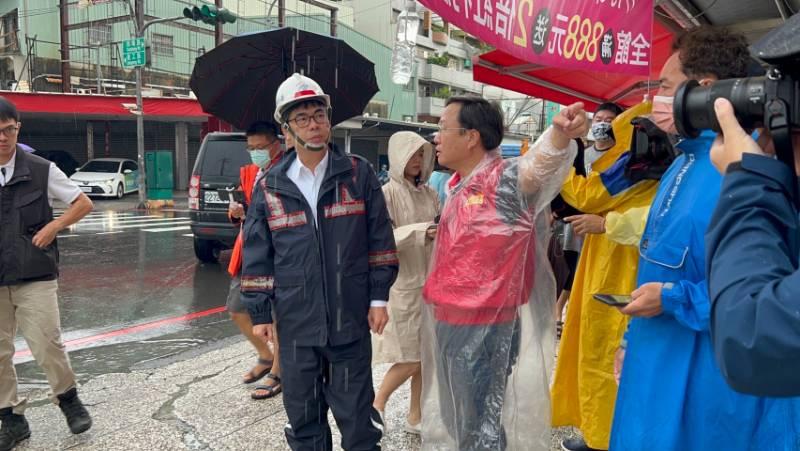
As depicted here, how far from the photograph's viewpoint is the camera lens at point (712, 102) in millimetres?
1090

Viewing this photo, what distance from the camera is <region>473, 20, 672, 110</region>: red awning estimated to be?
554cm

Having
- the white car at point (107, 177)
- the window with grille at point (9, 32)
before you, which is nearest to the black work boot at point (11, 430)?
the white car at point (107, 177)

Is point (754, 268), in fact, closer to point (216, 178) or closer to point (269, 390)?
point (269, 390)

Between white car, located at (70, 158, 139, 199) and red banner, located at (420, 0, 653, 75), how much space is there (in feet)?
63.3

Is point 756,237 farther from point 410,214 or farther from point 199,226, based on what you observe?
point 199,226

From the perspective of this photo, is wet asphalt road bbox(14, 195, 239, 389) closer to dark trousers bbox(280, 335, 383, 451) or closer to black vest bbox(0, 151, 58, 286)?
black vest bbox(0, 151, 58, 286)

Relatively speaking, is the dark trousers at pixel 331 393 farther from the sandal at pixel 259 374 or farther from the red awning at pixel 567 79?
the red awning at pixel 567 79

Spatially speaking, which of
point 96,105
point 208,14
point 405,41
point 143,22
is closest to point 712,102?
point 405,41

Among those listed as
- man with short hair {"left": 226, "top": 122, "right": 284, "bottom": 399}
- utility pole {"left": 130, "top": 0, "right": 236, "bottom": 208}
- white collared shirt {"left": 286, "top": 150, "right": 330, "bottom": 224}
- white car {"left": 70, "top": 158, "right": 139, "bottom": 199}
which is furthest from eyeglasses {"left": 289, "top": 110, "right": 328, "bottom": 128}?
white car {"left": 70, "top": 158, "right": 139, "bottom": 199}

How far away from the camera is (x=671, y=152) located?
233 cm

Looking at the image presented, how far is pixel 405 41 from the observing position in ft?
21.2

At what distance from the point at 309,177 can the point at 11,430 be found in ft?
7.06

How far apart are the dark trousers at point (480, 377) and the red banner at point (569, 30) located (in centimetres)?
143

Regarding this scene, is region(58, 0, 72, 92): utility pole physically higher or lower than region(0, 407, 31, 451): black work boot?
higher
